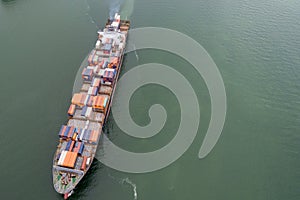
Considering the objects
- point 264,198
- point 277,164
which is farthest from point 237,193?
point 277,164

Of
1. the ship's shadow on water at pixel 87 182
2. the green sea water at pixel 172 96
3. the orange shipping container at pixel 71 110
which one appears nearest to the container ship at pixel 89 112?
the orange shipping container at pixel 71 110

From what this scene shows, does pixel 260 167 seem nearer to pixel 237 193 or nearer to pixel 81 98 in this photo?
pixel 237 193

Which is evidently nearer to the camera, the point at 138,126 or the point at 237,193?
the point at 237,193

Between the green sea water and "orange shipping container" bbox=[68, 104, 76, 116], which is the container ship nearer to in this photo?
"orange shipping container" bbox=[68, 104, 76, 116]

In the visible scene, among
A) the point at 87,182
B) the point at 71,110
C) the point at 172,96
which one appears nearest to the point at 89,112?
the point at 71,110

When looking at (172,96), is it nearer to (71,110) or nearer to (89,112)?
(89,112)

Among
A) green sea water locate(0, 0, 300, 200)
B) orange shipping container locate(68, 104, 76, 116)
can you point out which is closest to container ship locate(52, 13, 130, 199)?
orange shipping container locate(68, 104, 76, 116)

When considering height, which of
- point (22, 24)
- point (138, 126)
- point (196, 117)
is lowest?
point (138, 126)
